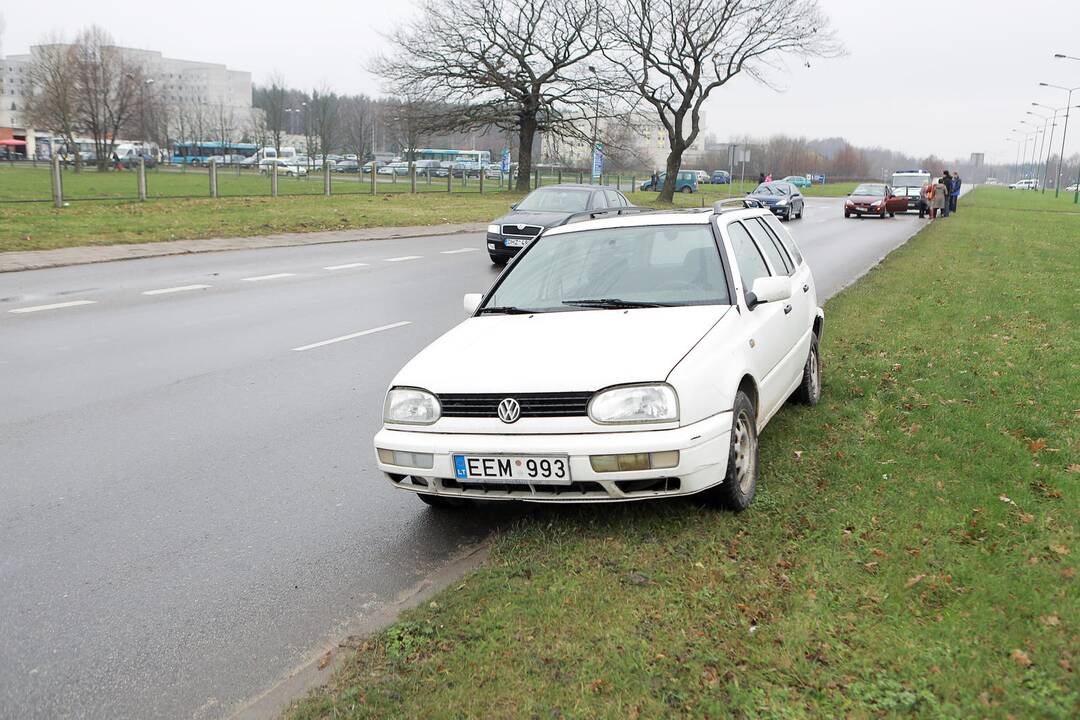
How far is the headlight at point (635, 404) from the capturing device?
4.36 meters

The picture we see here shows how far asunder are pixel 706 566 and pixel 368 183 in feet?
142

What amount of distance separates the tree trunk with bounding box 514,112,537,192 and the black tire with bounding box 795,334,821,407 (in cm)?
4069

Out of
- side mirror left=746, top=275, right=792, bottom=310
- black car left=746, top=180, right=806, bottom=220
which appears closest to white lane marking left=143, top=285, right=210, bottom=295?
side mirror left=746, top=275, right=792, bottom=310

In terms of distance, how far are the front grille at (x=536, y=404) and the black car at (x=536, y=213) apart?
42.3 feet

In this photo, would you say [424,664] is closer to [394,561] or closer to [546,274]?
[394,561]

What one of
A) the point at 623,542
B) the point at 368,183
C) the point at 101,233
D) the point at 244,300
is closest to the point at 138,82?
the point at 368,183

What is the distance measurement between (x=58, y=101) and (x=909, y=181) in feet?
148

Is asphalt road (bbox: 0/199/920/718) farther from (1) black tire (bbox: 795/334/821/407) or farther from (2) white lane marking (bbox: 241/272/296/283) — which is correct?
(2) white lane marking (bbox: 241/272/296/283)

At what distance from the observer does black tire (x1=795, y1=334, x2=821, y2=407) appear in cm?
706

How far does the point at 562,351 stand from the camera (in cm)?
471

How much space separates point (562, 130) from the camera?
153 feet

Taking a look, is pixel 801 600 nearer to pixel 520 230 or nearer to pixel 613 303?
pixel 613 303

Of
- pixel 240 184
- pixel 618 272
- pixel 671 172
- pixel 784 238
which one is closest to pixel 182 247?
pixel 784 238

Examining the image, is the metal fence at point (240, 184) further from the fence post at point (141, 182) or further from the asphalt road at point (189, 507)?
the asphalt road at point (189, 507)
